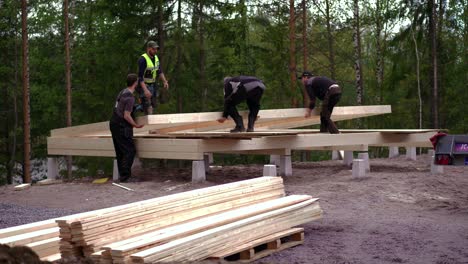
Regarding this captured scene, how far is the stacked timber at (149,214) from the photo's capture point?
691cm

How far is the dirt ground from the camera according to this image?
8023 millimetres

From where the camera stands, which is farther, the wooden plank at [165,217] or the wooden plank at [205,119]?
the wooden plank at [205,119]

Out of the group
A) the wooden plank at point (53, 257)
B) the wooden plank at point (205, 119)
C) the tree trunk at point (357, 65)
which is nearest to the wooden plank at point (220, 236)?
the wooden plank at point (53, 257)

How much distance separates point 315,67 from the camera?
37719 millimetres

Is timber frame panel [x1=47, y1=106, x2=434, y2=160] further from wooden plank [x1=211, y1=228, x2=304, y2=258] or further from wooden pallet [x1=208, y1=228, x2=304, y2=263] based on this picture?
wooden plank [x1=211, y1=228, x2=304, y2=258]

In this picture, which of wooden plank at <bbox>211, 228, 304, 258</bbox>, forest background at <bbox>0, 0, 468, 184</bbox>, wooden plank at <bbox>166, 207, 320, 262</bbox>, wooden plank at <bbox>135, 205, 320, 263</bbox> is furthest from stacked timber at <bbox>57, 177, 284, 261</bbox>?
forest background at <bbox>0, 0, 468, 184</bbox>

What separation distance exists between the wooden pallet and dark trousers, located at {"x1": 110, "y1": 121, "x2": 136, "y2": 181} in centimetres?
606

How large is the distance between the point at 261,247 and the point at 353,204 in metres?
3.37

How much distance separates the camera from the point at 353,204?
11.3 meters

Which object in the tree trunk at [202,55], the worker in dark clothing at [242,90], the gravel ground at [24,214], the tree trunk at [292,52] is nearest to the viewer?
→ the gravel ground at [24,214]

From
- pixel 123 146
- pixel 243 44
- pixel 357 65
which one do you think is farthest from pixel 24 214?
pixel 357 65

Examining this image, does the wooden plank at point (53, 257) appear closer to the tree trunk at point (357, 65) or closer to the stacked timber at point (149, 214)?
the stacked timber at point (149, 214)

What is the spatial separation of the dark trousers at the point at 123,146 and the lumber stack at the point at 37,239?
6177 millimetres

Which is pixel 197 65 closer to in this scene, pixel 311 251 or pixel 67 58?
pixel 67 58
